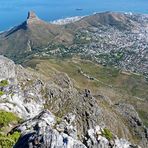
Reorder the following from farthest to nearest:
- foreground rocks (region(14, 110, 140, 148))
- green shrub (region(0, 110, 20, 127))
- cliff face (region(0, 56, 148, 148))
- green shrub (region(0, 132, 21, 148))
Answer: green shrub (region(0, 110, 20, 127)) → green shrub (region(0, 132, 21, 148)) → cliff face (region(0, 56, 148, 148)) → foreground rocks (region(14, 110, 140, 148))

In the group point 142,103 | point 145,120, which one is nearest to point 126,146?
point 145,120

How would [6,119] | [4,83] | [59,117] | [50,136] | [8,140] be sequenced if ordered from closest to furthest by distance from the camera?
[50,136]
[8,140]
[6,119]
[59,117]
[4,83]

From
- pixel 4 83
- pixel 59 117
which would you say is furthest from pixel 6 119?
pixel 4 83

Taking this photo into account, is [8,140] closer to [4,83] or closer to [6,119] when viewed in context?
[6,119]

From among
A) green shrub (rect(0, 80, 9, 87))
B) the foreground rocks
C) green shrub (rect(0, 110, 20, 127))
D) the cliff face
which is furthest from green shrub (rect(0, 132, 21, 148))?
green shrub (rect(0, 80, 9, 87))

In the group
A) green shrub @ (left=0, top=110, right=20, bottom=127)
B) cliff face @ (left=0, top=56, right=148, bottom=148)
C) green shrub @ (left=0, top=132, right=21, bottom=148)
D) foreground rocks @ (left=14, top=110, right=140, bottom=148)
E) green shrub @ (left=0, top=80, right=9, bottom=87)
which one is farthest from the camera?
green shrub @ (left=0, top=80, right=9, bottom=87)

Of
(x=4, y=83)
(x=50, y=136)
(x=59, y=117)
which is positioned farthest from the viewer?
(x=4, y=83)

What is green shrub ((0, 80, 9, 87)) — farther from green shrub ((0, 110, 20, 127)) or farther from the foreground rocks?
green shrub ((0, 110, 20, 127))

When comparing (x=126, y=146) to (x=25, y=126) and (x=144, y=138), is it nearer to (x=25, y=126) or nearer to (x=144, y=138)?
(x=25, y=126)

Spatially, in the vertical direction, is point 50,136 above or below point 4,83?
above
